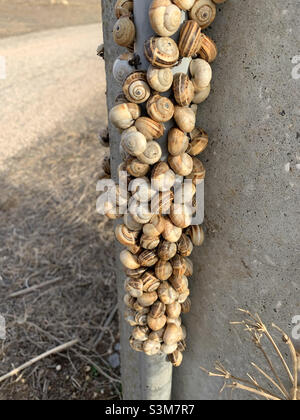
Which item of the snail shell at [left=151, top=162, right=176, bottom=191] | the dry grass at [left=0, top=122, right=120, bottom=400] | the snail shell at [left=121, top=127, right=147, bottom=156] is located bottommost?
the dry grass at [left=0, top=122, right=120, bottom=400]

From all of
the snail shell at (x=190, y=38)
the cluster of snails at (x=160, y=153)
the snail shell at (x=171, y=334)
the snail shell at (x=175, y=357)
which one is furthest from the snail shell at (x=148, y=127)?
the snail shell at (x=175, y=357)

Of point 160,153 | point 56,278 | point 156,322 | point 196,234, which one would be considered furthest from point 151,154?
point 56,278

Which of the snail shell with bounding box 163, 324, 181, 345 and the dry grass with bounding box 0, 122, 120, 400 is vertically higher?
the snail shell with bounding box 163, 324, 181, 345

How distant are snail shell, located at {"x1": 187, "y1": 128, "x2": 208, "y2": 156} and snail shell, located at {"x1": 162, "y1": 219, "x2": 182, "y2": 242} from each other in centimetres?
14

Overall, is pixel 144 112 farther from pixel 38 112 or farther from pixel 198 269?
pixel 38 112

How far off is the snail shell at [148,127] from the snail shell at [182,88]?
57 millimetres

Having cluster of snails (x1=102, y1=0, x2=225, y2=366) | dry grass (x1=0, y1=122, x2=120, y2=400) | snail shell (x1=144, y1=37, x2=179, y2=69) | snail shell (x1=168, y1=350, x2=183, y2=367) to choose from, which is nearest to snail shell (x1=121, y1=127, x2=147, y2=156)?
cluster of snails (x1=102, y1=0, x2=225, y2=366)

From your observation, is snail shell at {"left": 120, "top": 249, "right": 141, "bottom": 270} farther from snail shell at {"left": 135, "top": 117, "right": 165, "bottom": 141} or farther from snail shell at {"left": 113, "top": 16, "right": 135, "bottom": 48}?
snail shell at {"left": 113, "top": 16, "right": 135, "bottom": 48}

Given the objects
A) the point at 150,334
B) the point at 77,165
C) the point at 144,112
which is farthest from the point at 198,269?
the point at 77,165

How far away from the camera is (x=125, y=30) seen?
2.07 ft

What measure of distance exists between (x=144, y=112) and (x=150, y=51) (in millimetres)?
107

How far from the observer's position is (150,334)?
0.86 metres

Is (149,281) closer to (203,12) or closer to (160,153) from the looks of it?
(160,153)

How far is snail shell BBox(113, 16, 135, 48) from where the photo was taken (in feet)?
2.07
